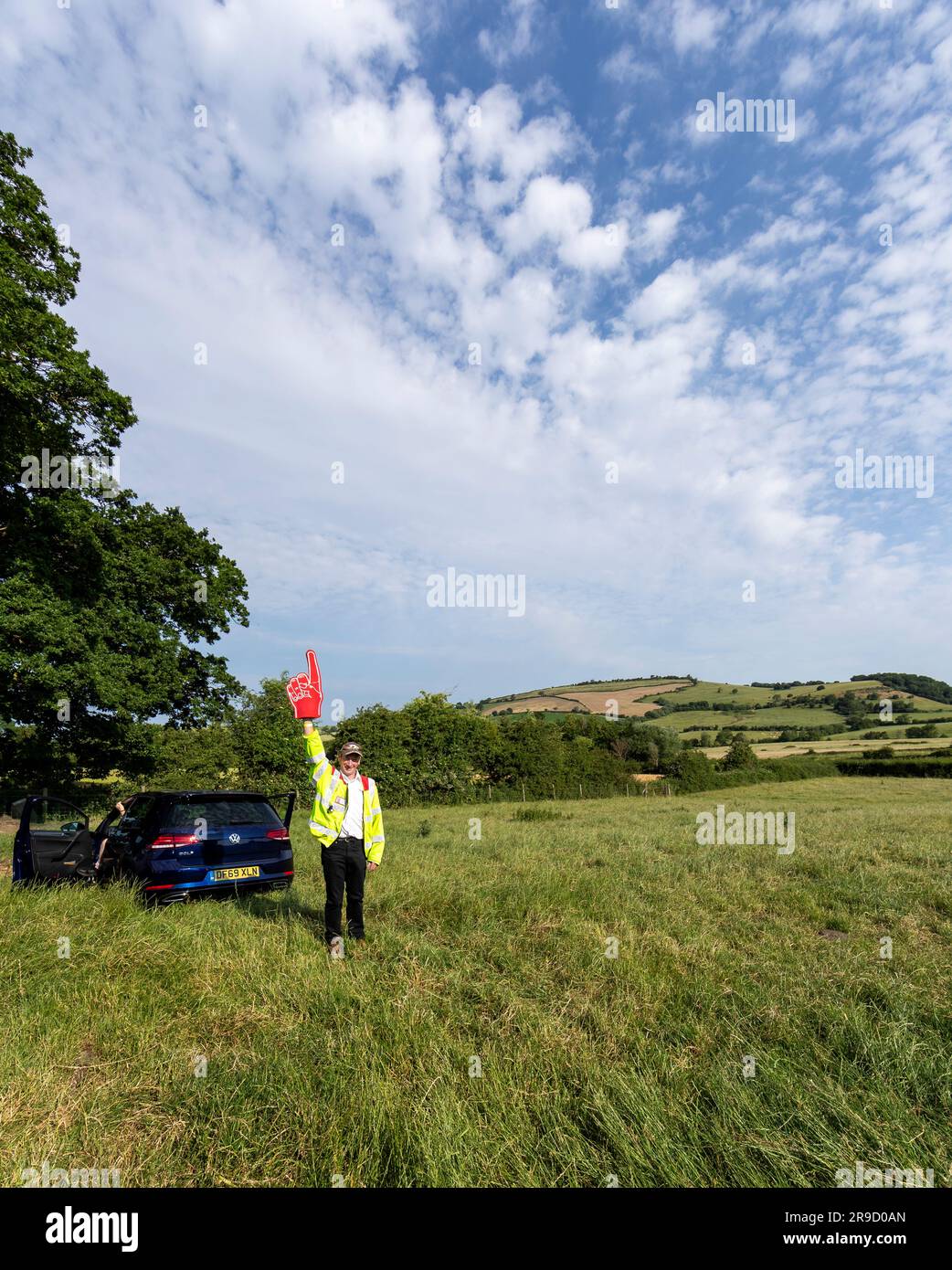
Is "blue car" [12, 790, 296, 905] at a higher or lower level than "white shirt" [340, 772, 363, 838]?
lower

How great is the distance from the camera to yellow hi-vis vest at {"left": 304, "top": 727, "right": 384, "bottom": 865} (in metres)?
5.04

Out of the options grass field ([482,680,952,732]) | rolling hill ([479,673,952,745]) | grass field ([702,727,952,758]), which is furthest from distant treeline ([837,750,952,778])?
grass field ([482,680,952,732])

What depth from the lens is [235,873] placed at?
6.41 meters

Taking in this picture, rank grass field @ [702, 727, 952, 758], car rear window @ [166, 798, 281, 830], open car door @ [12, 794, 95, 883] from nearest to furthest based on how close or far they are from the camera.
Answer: car rear window @ [166, 798, 281, 830]
open car door @ [12, 794, 95, 883]
grass field @ [702, 727, 952, 758]

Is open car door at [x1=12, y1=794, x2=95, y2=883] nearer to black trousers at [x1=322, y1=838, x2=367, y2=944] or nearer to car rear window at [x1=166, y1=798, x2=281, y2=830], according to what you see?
car rear window at [x1=166, y1=798, x2=281, y2=830]

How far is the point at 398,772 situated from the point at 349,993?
24.3 meters

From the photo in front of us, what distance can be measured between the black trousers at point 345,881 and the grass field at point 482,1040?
260 millimetres

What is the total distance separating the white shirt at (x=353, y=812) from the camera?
5.25 m

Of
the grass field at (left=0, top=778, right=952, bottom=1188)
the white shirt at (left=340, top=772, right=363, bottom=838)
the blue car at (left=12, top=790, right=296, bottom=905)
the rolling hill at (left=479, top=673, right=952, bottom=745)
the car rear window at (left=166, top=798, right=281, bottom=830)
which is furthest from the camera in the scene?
the rolling hill at (left=479, top=673, right=952, bottom=745)

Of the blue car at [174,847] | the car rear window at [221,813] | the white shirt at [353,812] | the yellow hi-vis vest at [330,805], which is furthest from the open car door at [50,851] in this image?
the white shirt at [353,812]

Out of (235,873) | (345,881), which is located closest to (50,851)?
(235,873)

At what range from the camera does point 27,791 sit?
17078 millimetres

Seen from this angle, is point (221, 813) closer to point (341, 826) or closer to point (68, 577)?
point (341, 826)

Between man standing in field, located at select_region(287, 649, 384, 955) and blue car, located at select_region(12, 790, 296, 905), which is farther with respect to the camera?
blue car, located at select_region(12, 790, 296, 905)
